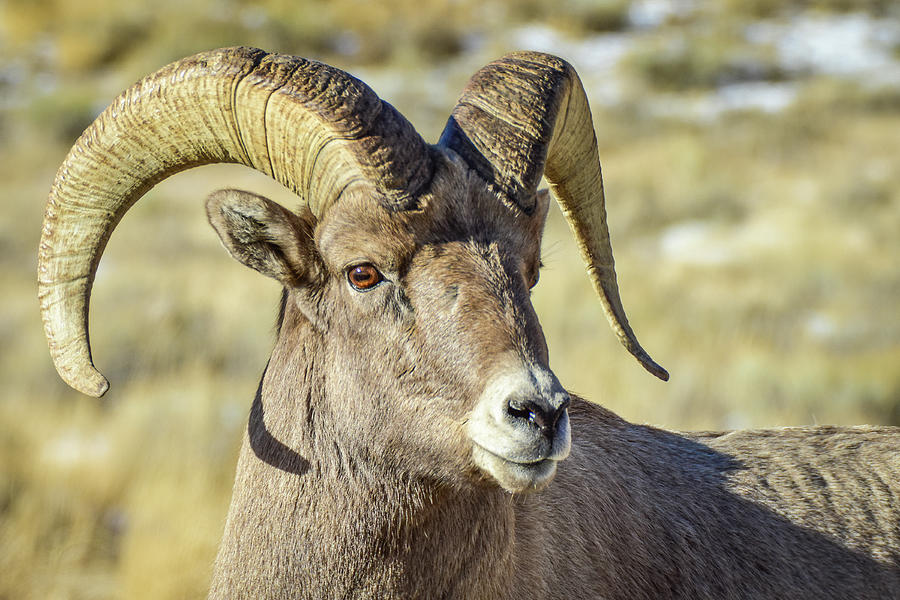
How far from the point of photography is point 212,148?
3102mm

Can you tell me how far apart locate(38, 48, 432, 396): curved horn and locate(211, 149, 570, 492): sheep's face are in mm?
133

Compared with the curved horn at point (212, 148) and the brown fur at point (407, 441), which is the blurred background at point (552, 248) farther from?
the curved horn at point (212, 148)

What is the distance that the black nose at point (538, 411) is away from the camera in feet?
8.00

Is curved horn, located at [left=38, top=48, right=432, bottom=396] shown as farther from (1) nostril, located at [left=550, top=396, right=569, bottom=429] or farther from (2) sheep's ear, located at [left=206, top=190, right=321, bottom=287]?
(1) nostril, located at [left=550, top=396, right=569, bottom=429]

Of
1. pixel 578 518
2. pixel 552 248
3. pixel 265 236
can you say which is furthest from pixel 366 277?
pixel 552 248

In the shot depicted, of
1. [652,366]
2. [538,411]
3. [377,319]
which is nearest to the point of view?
[538,411]

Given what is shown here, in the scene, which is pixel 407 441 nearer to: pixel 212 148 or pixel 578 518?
pixel 578 518

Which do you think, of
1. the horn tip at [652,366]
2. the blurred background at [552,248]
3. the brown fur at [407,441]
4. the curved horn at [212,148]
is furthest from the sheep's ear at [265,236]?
the blurred background at [552,248]

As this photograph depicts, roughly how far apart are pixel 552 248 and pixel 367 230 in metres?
11.5

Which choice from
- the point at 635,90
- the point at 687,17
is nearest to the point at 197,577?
the point at 635,90

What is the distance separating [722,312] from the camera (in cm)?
1109

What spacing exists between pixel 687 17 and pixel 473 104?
33.6 metres

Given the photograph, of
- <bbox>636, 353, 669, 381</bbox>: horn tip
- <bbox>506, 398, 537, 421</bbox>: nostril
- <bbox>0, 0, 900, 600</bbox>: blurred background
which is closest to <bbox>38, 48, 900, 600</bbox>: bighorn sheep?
<bbox>506, 398, 537, 421</bbox>: nostril

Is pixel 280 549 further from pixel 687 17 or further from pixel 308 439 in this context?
pixel 687 17
